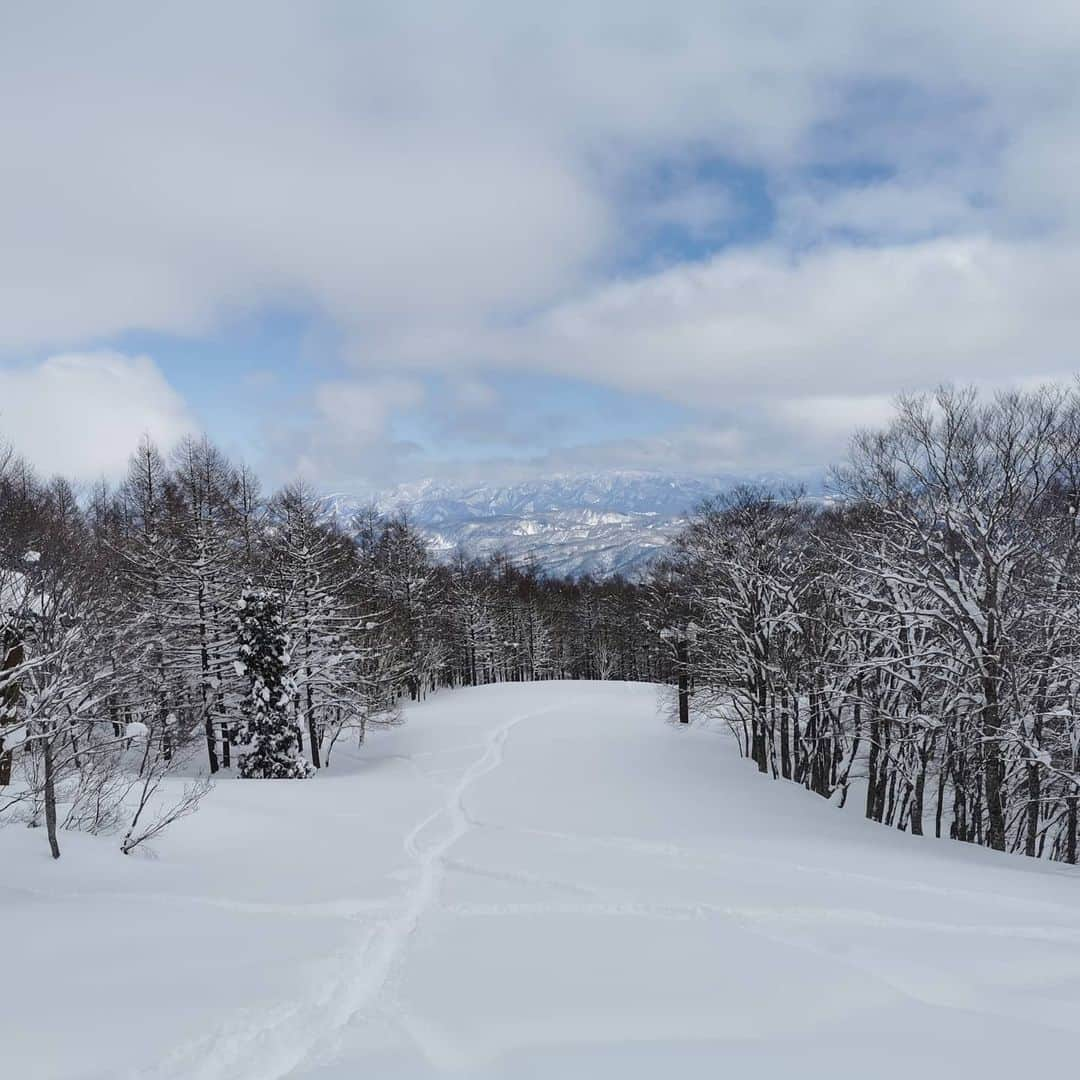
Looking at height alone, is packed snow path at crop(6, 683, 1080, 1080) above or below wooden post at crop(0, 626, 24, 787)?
below

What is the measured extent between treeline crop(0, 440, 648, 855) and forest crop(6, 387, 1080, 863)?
12cm

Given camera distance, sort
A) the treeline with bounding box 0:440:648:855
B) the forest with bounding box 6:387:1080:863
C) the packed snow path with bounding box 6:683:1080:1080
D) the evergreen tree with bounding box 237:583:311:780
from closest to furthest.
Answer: the packed snow path with bounding box 6:683:1080:1080, the treeline with bounding box 0:440:648:855, the forest with bounding box 6:387:1080:863, the evergreen tree with bounding box 237:583:311:780

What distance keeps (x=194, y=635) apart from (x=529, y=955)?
2390 centimetres

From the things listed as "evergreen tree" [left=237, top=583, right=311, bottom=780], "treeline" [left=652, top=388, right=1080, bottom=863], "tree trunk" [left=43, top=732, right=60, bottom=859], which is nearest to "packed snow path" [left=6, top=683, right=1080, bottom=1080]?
"tree trunk" [left=43, top=732, right=60, bottom=859]

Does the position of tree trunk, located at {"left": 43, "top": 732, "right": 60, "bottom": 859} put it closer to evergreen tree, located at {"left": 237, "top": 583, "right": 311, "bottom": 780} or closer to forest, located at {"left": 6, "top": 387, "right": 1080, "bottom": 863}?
forest, located at {"left": 6, "top": 387, "right": 1080, "bottom": 863}

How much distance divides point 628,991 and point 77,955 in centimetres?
556

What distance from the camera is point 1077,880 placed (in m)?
11.8

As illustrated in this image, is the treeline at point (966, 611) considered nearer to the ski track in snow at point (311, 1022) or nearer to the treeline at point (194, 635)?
the ski track in snow at point (311, 1022)

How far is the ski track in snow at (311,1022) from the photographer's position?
509 centimetres

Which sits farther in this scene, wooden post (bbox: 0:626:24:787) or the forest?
the forest

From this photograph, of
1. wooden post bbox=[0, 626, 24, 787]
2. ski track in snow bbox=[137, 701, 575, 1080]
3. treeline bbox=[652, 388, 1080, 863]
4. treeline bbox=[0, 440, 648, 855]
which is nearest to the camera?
ski track in snow bbox=[137, 701, 575, 1080]

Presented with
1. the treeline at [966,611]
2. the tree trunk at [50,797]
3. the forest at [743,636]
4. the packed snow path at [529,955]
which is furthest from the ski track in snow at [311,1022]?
the treeline at [966,611]

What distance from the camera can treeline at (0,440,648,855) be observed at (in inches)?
439

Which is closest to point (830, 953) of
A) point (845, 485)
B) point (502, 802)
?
point (502, 802)
